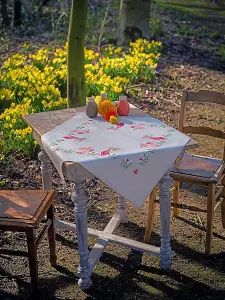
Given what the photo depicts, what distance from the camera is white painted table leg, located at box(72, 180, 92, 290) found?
3.57 m

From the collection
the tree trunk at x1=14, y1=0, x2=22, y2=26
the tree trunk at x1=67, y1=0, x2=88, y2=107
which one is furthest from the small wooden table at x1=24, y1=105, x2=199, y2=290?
the tree trunk at x1=14, y1=0, x2=22, y2=26

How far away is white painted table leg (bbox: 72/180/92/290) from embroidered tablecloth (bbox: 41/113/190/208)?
18 centimetres

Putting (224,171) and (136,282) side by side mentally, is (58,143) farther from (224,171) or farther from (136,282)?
(224,171)

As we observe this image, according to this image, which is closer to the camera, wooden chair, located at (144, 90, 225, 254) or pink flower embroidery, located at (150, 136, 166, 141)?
pink flower embroidery, located at (150, 136, 166, 141)

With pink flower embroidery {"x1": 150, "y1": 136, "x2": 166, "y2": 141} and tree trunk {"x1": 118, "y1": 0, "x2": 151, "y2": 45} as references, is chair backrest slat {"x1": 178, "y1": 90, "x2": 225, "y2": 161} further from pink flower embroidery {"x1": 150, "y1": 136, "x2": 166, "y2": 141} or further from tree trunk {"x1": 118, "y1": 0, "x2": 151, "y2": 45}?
tree trunk {"x1": 118, "y1": 0, "x2": 151, "y2": 45}

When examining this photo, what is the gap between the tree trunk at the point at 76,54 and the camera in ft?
18.1

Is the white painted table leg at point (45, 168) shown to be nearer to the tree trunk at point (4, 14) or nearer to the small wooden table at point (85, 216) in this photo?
the small wooden table at point (85, 216)

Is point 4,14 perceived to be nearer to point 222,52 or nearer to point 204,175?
point 222,52

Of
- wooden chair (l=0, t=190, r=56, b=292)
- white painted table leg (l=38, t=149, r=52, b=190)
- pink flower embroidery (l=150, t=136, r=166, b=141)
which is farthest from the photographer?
white painted table leg (l=38, t=149, r=52, b=190)

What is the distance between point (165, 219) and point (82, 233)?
590 millimetres

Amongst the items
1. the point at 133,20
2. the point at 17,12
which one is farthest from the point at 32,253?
the point at 17,12

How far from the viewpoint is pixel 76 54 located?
5.66 metres

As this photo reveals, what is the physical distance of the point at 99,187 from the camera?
17.2 ft

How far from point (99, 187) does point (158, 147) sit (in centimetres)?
172
